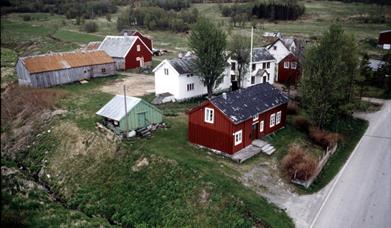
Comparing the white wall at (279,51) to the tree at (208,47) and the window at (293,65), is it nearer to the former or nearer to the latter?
the window at (293,65)

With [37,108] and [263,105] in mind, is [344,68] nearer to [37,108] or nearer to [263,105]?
[263,105]

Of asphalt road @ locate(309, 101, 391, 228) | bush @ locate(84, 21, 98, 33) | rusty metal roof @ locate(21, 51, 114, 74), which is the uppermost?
bush @ locate(84, 21, 98, 33)

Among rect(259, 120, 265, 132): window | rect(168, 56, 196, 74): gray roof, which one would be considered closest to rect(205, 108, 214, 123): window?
rect(259, 120, 265, 132): window

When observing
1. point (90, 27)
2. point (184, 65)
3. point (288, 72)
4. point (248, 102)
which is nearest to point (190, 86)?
point (184, 65)

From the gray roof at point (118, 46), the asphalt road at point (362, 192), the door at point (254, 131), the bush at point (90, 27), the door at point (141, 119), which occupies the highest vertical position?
the bush at point (90, 27)

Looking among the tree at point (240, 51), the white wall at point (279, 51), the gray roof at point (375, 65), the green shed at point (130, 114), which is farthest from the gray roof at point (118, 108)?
the gray roof at point (375, 65)

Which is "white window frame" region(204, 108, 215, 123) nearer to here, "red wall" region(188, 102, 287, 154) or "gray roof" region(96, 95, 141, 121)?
"red wall" region(188, 102, 287, 154)

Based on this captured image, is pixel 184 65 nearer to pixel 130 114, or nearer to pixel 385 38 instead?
pixel 130 114
